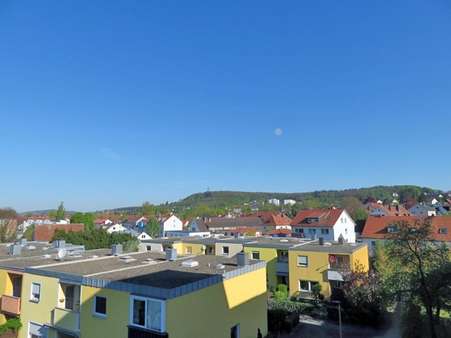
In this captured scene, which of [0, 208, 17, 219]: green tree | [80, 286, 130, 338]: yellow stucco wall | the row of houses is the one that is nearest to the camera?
[80, 286, 130, 338]: yellow stucco wall

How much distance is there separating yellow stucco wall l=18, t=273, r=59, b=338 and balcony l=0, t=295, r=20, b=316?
1.41ft

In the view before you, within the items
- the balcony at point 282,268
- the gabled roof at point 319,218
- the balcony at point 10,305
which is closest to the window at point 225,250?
the balcony at point 282,268

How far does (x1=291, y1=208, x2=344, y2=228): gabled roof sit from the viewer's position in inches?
2245

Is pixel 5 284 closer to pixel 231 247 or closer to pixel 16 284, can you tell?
pixel 16 284

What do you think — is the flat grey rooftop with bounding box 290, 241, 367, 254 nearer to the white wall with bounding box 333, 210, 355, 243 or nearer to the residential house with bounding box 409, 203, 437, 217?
the white wall with bounding box 333, 210, 355, 243

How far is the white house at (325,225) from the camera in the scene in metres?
56.2

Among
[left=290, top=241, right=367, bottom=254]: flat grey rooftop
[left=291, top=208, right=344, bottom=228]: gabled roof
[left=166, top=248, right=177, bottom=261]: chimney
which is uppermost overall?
[left=291, top=208, right=344, bottom=228]: gabled roof

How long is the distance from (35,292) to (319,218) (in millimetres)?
49227

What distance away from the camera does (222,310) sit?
16078mm

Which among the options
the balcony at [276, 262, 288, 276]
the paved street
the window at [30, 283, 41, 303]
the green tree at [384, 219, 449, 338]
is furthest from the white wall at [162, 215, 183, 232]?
the green tree at [384, 219, 449, 338]

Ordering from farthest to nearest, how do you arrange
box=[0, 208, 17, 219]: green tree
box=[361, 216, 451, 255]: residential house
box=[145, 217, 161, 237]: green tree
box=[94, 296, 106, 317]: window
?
box=[145, 217, 161, 237]: green tree, box=[0, 208, 17, 219]: green tree, box=[361, 216, 451, 255]: residential house, box=[94, 296, 106, 317]: window

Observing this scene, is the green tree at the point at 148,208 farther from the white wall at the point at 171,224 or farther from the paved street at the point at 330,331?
the paved street at the point at 330,331

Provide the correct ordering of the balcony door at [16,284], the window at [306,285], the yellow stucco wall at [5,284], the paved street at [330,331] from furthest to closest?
1. the window at [306,285]
2. the paved street at [330,331]
3. the balcony door at [16,284]
4. the yellow stucco wall at [5,284]

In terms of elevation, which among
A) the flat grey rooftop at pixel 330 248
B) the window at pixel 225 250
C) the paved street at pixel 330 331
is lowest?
the paved street at pixel 330 331
